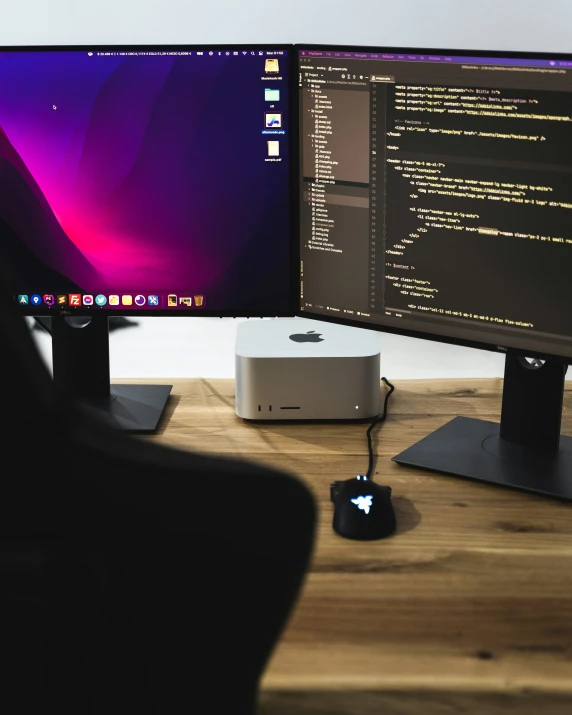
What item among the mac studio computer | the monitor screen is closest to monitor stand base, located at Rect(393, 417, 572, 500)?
the monitor screen

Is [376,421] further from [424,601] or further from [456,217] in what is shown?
[424,601]

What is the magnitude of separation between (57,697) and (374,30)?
3.74 m

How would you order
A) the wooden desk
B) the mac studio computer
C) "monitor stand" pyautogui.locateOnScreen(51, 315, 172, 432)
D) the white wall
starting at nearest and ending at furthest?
the wooden desk < the mac studio computer < "monitor stand" pyautogui.locateOnScreen(51, 315, 172, 432) < the white wall

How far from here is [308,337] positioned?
1.58 m

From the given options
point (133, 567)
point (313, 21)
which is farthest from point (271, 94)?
point (313, 21)

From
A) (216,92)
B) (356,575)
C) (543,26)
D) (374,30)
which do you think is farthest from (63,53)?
(543,26)

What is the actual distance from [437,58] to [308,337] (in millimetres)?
509

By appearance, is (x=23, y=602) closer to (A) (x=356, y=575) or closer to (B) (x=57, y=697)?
(B) (x=57, y=697)

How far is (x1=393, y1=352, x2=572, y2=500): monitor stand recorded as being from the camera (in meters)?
1.30

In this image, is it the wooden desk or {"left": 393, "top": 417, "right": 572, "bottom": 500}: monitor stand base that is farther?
{"left": 393, "top": 417, "right": 572, "bottom": 500}: monitor stand base

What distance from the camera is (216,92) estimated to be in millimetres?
1379

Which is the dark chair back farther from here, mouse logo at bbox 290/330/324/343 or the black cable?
mouse logo at bbox 290/330/324/343

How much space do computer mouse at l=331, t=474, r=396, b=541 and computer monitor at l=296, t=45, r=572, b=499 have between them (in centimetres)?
17

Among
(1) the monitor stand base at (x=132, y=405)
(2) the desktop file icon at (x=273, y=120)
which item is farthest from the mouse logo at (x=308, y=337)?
(2) the desktop file icon at (x=273, y=120)
